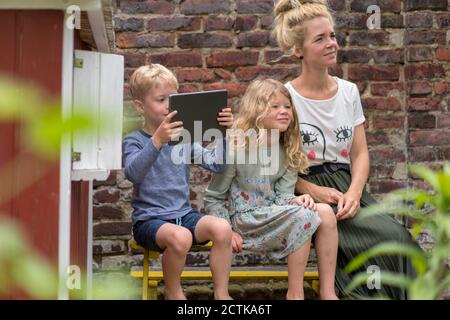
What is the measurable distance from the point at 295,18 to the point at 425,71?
116cm

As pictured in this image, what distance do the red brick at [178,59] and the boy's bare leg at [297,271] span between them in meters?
1.59

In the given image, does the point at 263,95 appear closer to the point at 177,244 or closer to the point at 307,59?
the point at 307,59

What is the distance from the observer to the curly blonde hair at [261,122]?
10.4 feet

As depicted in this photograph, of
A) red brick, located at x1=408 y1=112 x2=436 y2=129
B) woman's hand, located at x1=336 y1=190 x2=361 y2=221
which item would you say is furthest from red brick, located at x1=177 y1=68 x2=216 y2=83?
woman's hand, located at x1=336 y1=190 x2=361 y2=221

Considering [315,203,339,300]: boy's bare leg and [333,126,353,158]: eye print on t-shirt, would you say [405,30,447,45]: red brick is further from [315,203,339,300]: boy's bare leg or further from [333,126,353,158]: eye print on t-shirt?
[315,203,339,300]: boy's bare leg

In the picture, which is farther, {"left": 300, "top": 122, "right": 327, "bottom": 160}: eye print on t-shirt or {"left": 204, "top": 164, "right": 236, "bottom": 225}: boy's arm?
{"left": 300, "top": 122, "right": 327, "bottom": 160}: eye print on t-shirt

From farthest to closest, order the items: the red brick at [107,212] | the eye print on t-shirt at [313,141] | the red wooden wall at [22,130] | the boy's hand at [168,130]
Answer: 1. the red brick at [107,212]
2. the eye print on t-shirt at [313,141]
3. the boy's hand at [168,130]
4. the red wooden wall at [22,130]

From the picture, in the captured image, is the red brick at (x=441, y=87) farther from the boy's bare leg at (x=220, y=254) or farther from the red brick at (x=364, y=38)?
the boy's bare leg at (x=220, y=254)

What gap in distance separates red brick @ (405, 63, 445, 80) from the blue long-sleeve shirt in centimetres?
150

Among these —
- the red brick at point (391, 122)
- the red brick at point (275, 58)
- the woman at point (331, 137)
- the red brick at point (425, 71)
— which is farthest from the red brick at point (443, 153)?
the woman at point (331, 137)

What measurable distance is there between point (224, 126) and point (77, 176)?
3.06 feet

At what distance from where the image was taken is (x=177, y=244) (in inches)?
116

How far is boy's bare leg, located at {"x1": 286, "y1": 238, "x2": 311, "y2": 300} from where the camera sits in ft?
9.65
